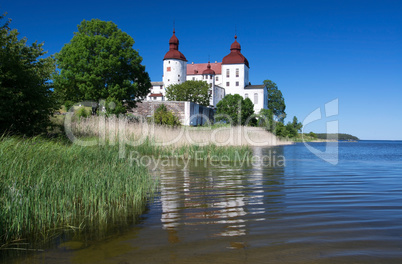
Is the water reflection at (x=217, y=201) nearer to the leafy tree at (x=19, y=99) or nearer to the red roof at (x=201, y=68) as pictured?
the leafy tree at (x=19, y=99)

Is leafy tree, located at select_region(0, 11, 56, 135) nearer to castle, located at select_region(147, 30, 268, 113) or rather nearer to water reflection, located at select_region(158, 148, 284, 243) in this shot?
water reflection, located at select_region(158, 148, 284, 243)

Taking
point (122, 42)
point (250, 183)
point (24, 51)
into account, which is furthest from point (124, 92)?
point (250, 183)

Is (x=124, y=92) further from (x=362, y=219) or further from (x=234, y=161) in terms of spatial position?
(x=362, y=219)

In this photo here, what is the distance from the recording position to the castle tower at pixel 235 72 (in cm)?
7288

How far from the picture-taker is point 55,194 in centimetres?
449

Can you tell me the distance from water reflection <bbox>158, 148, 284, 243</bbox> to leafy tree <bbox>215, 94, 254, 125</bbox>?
141ft

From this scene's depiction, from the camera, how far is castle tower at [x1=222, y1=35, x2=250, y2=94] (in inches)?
2869

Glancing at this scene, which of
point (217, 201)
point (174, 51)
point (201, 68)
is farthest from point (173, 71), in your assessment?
point (217, 201)

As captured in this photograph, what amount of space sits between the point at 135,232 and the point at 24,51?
1078 cm

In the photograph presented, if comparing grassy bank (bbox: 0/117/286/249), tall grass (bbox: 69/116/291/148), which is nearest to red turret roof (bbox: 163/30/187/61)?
tall grass (bbox: 69/116/291/148)

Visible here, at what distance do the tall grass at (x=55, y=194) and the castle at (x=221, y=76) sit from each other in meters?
61.5

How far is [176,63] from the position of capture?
6881 centimetres

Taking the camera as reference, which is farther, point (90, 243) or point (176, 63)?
point (176, 63)

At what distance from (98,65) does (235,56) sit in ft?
166
